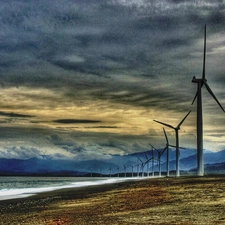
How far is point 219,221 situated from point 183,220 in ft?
5.90

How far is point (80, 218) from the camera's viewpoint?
23.4 meters

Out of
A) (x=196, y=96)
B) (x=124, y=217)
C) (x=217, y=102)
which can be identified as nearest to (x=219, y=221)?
(x=124, y=217)

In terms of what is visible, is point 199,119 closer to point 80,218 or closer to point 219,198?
point 219,198

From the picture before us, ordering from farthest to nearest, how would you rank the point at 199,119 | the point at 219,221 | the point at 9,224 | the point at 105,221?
the point at 199,119
the point at 9,224
the point at 105,221
the point at 219,221

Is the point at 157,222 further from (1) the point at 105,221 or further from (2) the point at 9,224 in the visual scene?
(2) the point at 9,224

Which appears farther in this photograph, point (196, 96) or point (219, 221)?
point (196, 96)

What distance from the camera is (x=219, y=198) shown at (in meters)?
28.2

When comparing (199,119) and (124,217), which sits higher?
(199,119)

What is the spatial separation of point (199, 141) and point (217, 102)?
917cm

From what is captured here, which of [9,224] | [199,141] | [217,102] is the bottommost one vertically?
[9,224]

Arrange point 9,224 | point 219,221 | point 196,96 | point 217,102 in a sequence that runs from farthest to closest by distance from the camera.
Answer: point 196,96, point 217,102, point 9,224, point 219,221

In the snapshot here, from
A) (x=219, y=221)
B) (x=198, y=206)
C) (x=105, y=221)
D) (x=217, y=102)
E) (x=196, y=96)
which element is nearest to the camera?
(x=219, y=221)

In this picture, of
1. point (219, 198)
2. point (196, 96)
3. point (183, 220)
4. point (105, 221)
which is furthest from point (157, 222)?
point (196, 96)

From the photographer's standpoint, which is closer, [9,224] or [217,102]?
[9,224]
